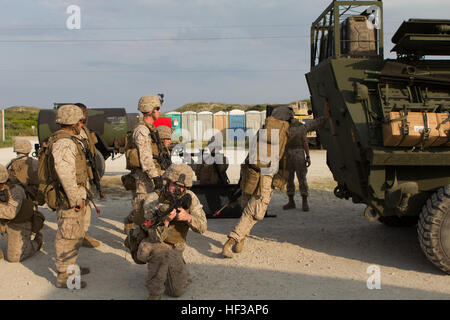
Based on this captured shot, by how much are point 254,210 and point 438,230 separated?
1.95 meters

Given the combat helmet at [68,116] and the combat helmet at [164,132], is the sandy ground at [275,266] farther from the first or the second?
the combat helmet at [68,116]

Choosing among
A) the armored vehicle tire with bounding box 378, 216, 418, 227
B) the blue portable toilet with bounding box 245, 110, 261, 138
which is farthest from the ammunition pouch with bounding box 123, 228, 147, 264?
the blue portable toilet with bounding box 245, 110, 261, 138

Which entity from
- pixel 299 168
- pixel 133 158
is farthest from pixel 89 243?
pixel 299 168

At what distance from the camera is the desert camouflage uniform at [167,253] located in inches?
153

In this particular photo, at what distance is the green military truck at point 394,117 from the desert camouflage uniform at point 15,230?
3.71 meters

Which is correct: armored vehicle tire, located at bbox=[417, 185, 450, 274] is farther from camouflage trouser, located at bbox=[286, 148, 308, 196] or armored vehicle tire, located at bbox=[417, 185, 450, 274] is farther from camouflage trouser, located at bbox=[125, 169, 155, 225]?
camouflage trouser, located at bbox=[286, 148, 308, 196]

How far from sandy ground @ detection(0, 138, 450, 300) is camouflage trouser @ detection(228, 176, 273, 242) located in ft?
0.92

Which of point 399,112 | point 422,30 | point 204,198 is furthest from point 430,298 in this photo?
point 204,198

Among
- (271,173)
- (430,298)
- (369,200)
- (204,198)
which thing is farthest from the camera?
(204,198)

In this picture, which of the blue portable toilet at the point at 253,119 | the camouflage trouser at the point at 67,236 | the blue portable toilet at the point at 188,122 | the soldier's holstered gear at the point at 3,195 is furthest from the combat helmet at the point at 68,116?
the blue portable toilet at the point at 188,122

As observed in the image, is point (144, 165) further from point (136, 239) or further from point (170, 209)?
point (170, 209)

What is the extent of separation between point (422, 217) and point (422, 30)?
2.00 m

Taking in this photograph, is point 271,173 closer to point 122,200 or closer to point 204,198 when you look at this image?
point 204,198

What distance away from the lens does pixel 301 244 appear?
5.78 meters
